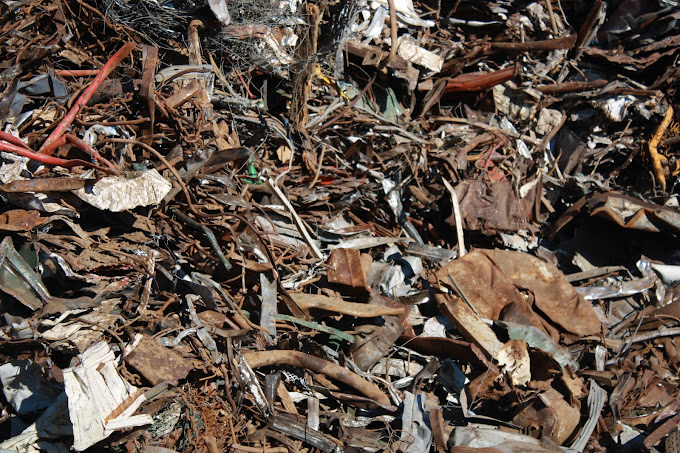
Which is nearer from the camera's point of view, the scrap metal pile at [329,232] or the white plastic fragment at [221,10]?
the scrap metal pile at [329,232]

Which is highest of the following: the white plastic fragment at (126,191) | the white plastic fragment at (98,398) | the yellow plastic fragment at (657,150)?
the white plastic fragment at (126,191)

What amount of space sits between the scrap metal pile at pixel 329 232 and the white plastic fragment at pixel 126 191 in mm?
13

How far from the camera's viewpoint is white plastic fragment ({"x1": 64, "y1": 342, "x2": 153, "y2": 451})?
202 cm

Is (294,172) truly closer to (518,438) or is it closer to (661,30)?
(518,438)

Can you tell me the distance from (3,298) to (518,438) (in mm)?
2980

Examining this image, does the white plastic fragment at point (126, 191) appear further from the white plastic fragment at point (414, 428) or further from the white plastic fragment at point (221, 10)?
the white plastic fragment at point (414, 428)

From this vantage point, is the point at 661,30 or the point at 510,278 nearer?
the point at 510,278

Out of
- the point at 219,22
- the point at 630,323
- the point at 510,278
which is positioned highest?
the point at 219,22

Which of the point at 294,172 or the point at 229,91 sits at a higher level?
the point at 229,91

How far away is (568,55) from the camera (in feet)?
16.7

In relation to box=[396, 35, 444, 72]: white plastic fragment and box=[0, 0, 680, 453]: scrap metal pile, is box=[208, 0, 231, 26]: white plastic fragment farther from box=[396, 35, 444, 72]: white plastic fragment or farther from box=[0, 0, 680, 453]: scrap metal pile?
box=[396, 35, 444, 72]: white plastic fragment

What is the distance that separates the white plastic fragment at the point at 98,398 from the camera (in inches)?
79.7

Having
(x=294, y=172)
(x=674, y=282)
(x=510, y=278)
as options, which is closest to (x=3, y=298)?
(x=294, y=172)

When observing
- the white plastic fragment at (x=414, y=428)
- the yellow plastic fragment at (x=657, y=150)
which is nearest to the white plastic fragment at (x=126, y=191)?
the white plastic fragment at (x=414, y=428)
